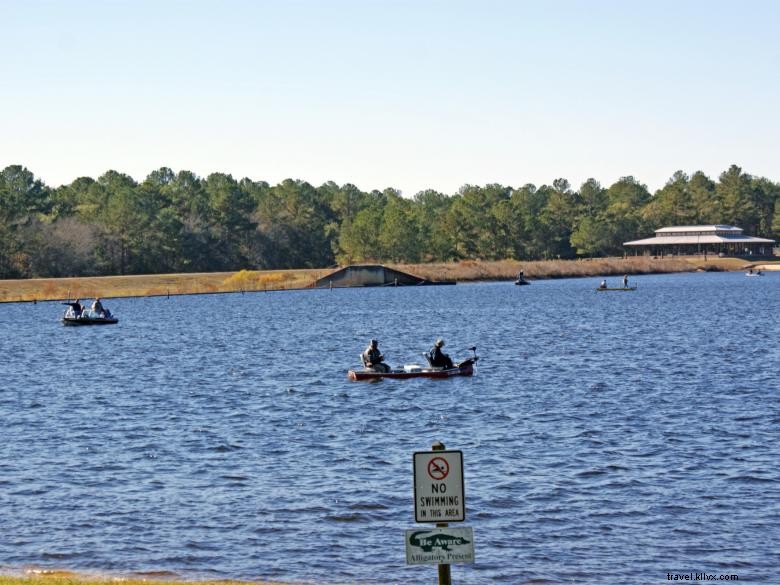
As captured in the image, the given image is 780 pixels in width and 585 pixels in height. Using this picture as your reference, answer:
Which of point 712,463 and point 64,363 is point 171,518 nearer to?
point 712,463

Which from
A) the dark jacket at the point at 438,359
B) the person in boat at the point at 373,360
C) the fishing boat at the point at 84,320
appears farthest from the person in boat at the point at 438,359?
the fishing boat at the point at 84,320

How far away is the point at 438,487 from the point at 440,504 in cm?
21

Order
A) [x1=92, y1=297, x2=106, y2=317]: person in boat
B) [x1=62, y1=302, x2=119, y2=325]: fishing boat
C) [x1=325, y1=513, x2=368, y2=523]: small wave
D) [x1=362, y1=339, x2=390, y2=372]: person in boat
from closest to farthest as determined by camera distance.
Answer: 1. [x1=325, y1=513, x2=368, y2=523]: small wave
2. [x1=362, y1=339, x2=390, y2=372]: person in boat
3. [x1=62, y1=302, x2=119, y2=325]: fishing boat
4. [x1=92, y1=297, x2=106, y2=317]: person in boat

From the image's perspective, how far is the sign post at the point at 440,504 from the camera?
13.9m

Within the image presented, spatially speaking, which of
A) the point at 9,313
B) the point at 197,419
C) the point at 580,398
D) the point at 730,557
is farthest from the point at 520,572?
the point at 9,313

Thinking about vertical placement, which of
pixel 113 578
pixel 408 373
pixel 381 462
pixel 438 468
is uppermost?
pixel 438 468

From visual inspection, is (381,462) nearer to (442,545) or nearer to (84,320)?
(442,545)

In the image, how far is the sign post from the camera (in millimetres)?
13930

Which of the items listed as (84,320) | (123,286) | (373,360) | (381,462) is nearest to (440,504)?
(381,462)

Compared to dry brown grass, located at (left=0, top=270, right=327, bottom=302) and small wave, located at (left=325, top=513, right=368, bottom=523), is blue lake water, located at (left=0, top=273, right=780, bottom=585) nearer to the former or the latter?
small wave, located at (left=325, top=513, right=368, bottom=523)

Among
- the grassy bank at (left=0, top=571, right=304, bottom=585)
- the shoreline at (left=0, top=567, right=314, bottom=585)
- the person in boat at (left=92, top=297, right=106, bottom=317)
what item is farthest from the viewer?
the person in boat at (left=92, top=297, right=106, bottom=317)

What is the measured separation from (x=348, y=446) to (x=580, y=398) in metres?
15.5

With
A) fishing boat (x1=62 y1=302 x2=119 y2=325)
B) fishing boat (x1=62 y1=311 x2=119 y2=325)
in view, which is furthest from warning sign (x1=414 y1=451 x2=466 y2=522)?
fishing boat (x1=62 y1=311 x2=119 y2=325)

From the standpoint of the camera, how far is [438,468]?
14.0m
